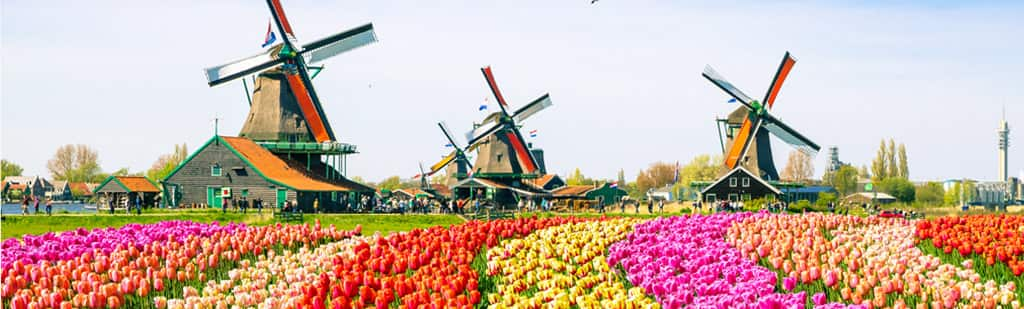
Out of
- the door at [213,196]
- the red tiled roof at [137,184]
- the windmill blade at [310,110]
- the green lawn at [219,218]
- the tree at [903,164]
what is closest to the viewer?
the green lawn at [219,218]

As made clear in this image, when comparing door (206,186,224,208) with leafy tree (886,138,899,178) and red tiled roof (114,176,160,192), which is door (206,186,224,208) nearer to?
red tiled roof (114,176,160,192)

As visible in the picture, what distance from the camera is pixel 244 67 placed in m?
52.0

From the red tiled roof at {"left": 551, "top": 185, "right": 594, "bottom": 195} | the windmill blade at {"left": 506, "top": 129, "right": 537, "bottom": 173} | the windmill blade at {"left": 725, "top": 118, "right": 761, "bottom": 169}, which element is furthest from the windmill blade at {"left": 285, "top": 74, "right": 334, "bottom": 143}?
the red tiled roof at {"left": 551, "top": 185, "right": 594, "bottom": 195}

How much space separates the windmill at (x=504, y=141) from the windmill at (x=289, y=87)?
1675cm

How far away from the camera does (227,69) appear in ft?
168

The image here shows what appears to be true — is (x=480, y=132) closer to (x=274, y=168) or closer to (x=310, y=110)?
(x=310, y=110)

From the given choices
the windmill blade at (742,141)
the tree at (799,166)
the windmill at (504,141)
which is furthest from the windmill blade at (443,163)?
the tree at (799,166)

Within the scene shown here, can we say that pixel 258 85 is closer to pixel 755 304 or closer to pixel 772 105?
pixel 772 105

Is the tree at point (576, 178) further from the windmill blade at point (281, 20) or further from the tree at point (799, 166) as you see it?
the windmill blade at point (281, 20)

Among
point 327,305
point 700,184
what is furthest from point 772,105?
point 327,305

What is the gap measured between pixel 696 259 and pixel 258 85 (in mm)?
43983

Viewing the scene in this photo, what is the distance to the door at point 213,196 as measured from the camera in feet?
170

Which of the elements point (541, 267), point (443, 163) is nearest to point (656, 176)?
point (443, 163)

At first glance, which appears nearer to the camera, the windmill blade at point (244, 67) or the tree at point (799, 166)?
the windmill blade at point (244, 67)
